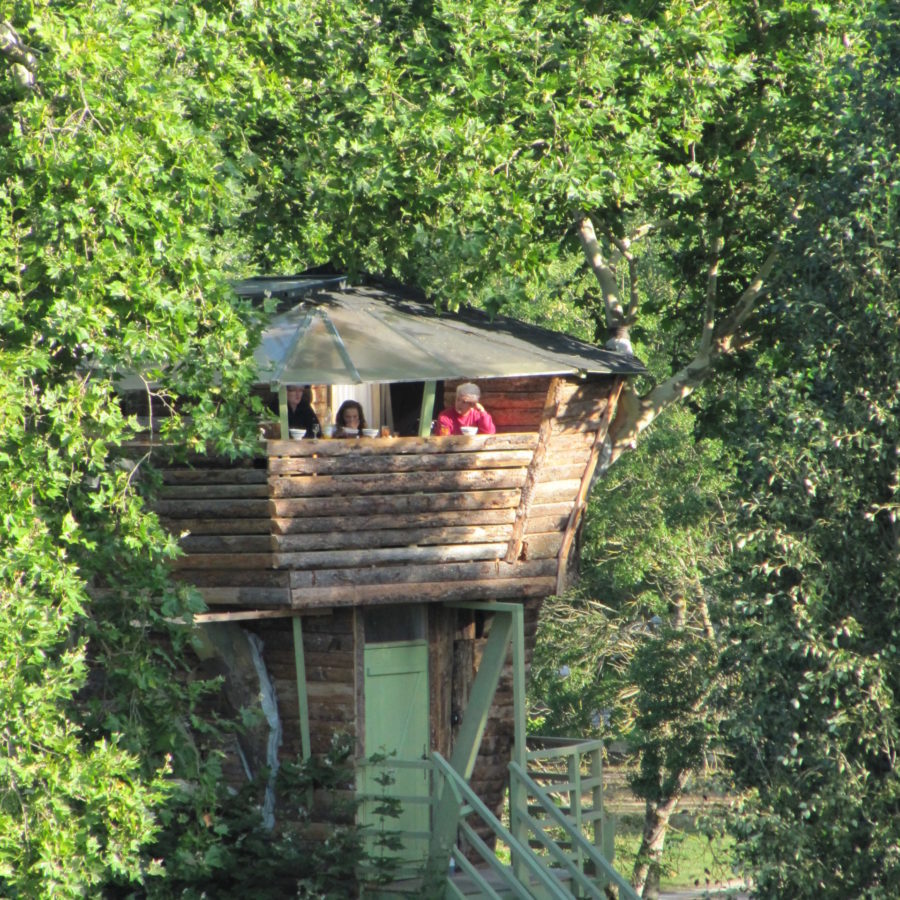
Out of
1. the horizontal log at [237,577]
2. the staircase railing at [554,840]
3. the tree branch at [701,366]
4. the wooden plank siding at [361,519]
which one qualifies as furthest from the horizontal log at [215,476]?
the tree branch at [701,366]

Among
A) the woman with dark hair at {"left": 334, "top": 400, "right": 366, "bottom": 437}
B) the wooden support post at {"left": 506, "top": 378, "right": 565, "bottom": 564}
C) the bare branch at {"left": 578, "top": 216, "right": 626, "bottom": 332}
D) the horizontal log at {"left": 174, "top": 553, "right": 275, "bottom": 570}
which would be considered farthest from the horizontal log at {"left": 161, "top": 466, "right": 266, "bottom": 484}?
the bare branch at {"left": 578, "top": 216, "right": 626, "bottom": 332}

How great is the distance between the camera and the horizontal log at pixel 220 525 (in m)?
14.2

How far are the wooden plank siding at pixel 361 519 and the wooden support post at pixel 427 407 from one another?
0.20 metres

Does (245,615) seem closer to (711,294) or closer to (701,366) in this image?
(701,366)

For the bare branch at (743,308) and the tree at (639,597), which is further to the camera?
the tree at (639,597)

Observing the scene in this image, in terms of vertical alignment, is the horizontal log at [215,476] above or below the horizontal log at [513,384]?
below

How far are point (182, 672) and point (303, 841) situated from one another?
209 centimetres

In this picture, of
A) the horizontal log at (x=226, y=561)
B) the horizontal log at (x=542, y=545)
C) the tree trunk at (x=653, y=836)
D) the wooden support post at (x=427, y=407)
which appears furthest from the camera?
the tree trunk at (x=653, y=836)

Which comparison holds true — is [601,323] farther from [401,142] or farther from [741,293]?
[401,142]

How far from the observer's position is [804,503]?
456 inches

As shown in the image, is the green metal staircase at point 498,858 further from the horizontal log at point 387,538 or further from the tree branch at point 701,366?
the tree branch at point 701,366

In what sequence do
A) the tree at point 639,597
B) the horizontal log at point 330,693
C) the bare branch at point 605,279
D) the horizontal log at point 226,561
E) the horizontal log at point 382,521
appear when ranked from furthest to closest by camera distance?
the tree at point 639,597 < the bare branch at point 605,279 < the horizontal log at point 330,693 < the horizontal log at point 226,561 < the horizontal log at point 382,521

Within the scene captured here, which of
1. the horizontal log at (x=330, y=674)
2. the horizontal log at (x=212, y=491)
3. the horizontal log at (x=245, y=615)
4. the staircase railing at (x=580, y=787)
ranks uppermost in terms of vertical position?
the horizontal log at (x=212, y=491)

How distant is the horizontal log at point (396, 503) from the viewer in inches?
557
